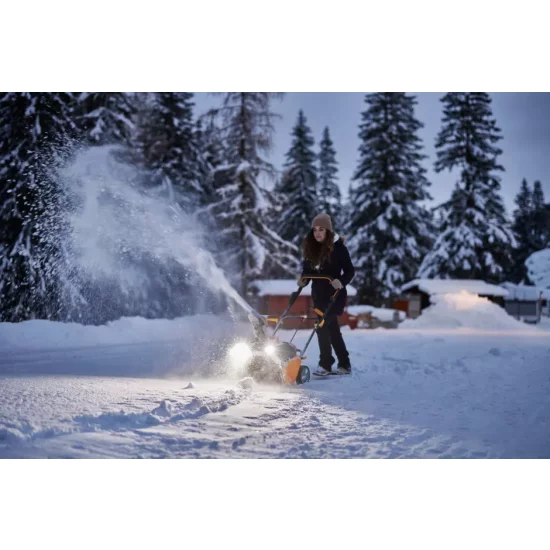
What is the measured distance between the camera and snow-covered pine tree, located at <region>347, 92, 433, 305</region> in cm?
1087

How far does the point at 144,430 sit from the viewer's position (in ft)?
9.77

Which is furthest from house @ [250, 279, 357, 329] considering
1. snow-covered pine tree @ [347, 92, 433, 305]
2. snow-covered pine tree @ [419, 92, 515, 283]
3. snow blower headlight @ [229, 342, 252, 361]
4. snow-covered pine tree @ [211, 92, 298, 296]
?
snow blower headlight @ [229, 342, 252, 361]

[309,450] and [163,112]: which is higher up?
[163,112]

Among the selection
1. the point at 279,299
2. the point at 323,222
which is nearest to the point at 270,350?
the point at 323,222

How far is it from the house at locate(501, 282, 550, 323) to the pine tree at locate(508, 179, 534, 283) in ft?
2.07

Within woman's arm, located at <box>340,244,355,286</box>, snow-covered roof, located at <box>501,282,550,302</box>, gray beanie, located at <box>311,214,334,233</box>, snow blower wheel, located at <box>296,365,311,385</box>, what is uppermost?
gray beanie, located at <box>311,214,334,233</box>

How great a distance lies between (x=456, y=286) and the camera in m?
14.6

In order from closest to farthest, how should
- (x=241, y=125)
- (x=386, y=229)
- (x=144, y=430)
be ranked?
(x=144, y=430) → (x=241, y=125) → (x=386, y=229)

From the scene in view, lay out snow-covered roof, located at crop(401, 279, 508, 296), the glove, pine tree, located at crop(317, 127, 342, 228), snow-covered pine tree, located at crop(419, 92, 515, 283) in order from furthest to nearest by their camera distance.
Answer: snow-covered roof, located at crop(401, 279, 508, 296) → pine tree, located at crop(317, 127, 342, 228) → snow-covered pine tree, located at crop(419, 92, 515, 283) → the glove

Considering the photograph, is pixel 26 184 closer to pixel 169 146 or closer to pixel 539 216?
pixel 169 146

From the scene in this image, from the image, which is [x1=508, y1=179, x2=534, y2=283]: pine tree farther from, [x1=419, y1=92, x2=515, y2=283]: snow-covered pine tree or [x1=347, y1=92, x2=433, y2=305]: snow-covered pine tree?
[x1=347, y1=92, x2=433, y2=305]: snow-covered pine tree

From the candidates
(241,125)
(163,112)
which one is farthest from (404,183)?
(163,112)

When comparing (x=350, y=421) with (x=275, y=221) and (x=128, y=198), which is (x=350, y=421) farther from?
(x=275, y=221)

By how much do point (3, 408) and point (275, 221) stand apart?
9.35 metres
